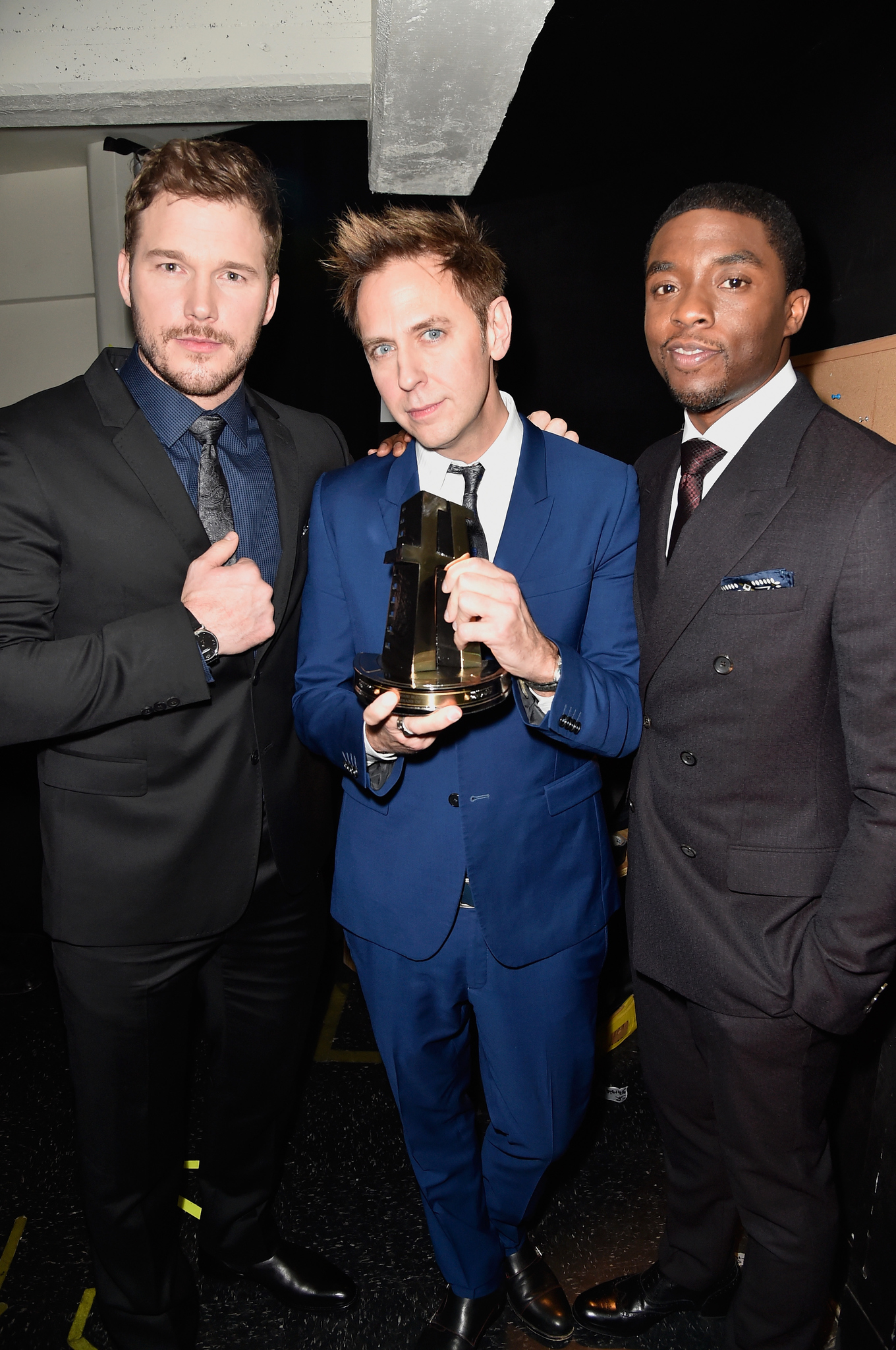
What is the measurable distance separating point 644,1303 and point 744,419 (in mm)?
2347

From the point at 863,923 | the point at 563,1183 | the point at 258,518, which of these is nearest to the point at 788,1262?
the point at 863,923

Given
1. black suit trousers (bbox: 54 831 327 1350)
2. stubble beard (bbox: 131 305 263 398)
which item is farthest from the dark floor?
stubble beard (bbox: 131 305 263 398)

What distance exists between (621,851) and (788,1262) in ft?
6.05

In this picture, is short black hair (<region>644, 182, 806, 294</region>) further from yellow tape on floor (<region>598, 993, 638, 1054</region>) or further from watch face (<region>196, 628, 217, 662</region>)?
yellow tape on floor (<region>598, 993, 638, 1054</region>)

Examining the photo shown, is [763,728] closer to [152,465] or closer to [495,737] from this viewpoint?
[495,737]

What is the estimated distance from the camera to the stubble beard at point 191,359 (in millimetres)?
2055

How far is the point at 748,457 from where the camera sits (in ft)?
6.12

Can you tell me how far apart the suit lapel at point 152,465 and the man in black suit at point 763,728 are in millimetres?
1057

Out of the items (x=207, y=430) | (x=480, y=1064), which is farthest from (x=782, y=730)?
(x=207, y=430)

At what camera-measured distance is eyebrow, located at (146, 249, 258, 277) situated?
2055mm

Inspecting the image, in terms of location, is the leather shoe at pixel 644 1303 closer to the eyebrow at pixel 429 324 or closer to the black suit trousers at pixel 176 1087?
the black suit trousers at pixel 176 1087

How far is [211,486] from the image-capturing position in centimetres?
211

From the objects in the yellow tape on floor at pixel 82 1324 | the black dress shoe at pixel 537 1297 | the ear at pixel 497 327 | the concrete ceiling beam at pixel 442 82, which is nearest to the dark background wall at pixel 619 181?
the concrete ceiling beam at pixel 442 82

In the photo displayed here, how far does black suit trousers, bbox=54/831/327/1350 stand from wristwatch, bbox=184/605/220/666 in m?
0.56
